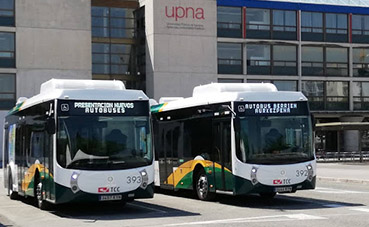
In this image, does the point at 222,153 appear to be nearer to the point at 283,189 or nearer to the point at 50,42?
the point at 283,189

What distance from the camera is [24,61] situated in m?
55.0

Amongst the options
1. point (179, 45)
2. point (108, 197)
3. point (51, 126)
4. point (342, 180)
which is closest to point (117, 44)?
point (179, 45)

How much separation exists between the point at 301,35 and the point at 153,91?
14658 millimetres

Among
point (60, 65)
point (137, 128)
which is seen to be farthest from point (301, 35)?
point (137, 128)

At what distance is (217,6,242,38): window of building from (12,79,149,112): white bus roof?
1737 inches

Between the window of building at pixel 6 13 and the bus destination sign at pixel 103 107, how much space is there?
1610 inches

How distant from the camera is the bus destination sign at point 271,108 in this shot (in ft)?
57.7

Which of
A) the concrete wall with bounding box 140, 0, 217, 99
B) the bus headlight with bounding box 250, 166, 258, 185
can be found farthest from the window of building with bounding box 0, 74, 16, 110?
the bus headlight with bounding box 250, 166, 258, 185

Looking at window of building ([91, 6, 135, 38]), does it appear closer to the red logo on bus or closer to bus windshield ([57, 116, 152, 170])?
bus windshield ([57, 116, 152, 170])

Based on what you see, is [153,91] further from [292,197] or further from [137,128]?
[137,128]

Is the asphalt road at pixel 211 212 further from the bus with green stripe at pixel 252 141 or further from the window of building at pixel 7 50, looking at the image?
the window of building at pixel 7 50

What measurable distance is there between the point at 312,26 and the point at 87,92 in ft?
166

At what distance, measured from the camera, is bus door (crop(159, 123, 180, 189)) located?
21.3 m

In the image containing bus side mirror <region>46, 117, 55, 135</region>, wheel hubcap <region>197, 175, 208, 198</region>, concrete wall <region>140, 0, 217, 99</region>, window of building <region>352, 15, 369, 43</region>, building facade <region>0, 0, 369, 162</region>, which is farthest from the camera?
window of building <region>352, 15, 369, 43</region>
